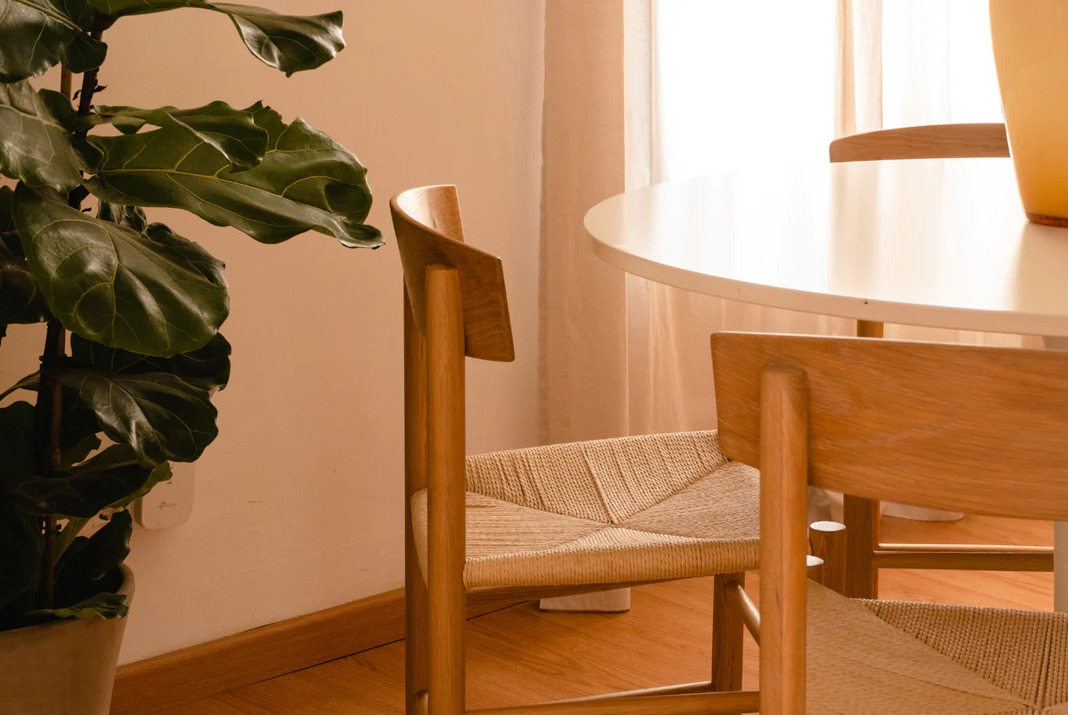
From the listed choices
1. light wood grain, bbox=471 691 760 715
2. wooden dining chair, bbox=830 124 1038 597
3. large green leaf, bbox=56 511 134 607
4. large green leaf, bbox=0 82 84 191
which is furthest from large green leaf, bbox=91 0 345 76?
wooden dining chair, bbox=830 124 1038 597

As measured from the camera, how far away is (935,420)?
69 centimetres

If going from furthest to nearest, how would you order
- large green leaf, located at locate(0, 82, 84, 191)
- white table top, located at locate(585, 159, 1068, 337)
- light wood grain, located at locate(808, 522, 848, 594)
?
1. light wood grain, located at locate(808, 522, 848, 594)
2. large green leaf, located at locate(0, 82, 84, 191)
3. white table top, located at locate(585, 159, 1068, 337)

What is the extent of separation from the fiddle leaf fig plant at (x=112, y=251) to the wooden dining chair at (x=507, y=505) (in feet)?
0.48

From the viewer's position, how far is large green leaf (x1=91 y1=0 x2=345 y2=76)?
1.15 meters

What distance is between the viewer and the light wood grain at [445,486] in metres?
1.11

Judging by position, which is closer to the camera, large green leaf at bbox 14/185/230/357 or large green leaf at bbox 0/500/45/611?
large green leaf at bbox 14/185/230/357

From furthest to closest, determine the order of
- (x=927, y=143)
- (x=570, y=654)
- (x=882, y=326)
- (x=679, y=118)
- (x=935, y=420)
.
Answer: (x=679, y=118), (x=570, y=654), (x=927, y=143), (x=882, y=326), (x=935, y=420)

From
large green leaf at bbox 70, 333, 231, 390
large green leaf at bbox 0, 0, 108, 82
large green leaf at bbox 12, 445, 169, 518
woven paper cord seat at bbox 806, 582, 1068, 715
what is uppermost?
large green leaf at bbox 0, 0, 108, 82

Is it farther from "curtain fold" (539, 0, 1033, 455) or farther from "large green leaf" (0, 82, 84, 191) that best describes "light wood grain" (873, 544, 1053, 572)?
"large green leaf" (0, 82, 84, 191)

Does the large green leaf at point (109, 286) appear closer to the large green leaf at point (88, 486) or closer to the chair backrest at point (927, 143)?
the large green leaf at point (88, 486)

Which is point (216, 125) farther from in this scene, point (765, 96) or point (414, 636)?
point (765, 96)

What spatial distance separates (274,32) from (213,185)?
0.16 m

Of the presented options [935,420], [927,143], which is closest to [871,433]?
[935,420]

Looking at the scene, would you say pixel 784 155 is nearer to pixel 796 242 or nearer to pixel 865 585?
pixel 865 585
